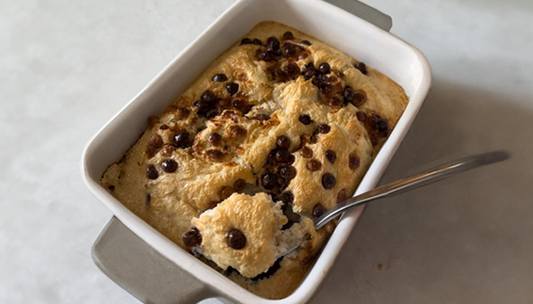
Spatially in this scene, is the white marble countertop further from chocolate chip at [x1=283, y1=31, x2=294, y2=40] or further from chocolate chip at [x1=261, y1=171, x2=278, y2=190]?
chocolate chip at [x1=283, y1=31, x2=294, y2=40]

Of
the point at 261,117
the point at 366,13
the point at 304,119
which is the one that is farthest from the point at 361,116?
the point at 366,13

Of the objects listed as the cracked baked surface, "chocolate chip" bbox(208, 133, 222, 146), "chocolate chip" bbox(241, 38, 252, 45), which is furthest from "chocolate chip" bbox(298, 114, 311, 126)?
"chocolate chip" bbox(241, 38, 252, 45)

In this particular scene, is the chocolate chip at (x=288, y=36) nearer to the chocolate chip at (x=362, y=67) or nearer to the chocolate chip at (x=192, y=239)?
the chocolate chip at (x=362, y=67)

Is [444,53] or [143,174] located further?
[444,53]

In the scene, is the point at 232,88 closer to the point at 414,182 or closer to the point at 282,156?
the point at 282,156

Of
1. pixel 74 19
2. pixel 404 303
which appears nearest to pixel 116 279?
pixel 404 303

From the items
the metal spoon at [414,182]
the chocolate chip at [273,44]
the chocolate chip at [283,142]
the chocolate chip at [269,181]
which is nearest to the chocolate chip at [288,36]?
the chocolate chip at [273,44]

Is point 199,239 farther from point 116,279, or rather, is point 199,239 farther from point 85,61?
point 85,61
